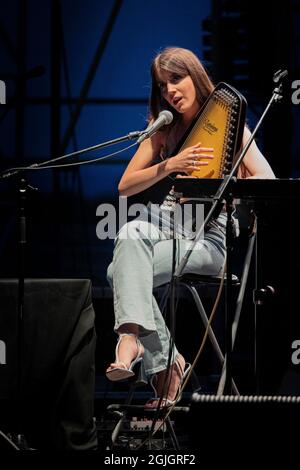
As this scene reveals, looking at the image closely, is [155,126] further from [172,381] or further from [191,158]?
[172,381]

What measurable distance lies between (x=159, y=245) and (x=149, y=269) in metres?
0.14

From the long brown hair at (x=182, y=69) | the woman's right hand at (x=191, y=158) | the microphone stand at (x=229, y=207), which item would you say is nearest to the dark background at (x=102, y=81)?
the long brown hair at (x=182, y=69)

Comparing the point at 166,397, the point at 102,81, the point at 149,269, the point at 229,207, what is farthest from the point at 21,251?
the point at 102,81

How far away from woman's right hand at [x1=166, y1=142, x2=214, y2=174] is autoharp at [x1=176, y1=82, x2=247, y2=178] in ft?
0.10

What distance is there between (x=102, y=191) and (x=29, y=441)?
4.88 meters

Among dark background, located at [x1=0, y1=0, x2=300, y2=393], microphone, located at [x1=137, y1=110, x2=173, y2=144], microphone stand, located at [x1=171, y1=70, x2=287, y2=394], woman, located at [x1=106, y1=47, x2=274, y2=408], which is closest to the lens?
microphone stand, located at [x1=171, y1=70, x2=287, y2=394]

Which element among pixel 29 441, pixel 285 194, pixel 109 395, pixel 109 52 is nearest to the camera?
pixel 285 194

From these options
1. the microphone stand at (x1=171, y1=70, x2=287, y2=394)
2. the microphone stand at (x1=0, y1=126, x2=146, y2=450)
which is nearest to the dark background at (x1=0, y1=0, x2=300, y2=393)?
the microphone stand at (x1=0, y1=126, x2=146, y2=450)

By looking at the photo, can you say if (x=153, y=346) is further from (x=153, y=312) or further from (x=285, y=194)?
(x=285, y=194)

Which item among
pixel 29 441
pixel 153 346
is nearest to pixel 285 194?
pixel 153 346

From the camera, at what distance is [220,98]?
2920 millimetres

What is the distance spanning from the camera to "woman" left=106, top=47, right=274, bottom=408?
2.80m

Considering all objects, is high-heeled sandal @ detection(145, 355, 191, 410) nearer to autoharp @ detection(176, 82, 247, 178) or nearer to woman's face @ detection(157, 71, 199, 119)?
autoharp @ detection(176, 82, 247, 178)
